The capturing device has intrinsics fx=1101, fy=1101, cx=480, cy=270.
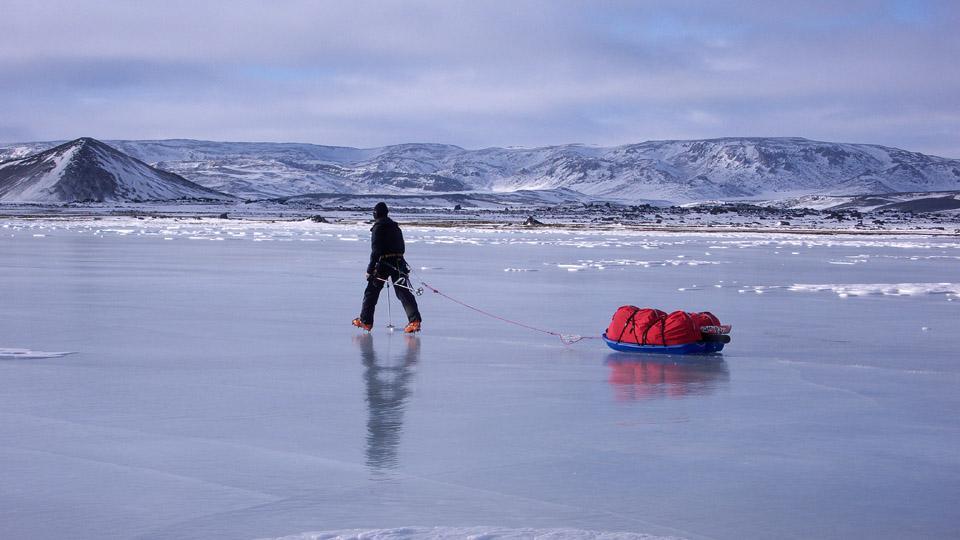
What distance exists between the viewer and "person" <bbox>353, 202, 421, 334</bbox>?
1277 centimetres

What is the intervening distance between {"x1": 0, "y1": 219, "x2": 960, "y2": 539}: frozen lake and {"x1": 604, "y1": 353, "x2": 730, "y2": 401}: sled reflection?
0.16 ft

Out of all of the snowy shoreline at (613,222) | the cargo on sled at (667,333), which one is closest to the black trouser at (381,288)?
the cargo on sled at (667,333)

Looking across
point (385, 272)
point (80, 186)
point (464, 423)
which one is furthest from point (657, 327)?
point (80, 186)

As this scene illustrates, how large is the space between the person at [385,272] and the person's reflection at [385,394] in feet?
1.01

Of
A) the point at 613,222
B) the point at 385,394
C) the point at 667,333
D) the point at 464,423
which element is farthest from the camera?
the point at 613,222

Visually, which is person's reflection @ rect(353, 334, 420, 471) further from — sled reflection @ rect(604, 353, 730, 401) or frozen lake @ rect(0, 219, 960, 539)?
sled reflection @ rect(604, 353, 730, 401)

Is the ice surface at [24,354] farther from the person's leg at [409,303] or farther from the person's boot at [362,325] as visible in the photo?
the person's leg at [409,303]

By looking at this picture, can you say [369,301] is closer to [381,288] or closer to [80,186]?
[381,288]

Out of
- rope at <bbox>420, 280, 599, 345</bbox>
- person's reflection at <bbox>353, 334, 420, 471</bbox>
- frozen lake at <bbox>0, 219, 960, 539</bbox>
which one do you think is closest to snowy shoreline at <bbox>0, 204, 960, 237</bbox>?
rope at <bbox>420, 280, 599, 345</bbox>

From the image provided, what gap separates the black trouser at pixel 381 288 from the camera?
12727mm

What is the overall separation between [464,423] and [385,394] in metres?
1.29

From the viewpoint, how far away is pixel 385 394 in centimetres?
867

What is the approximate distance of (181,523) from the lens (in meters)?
5.15

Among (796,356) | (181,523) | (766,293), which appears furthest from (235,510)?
(766,293)
